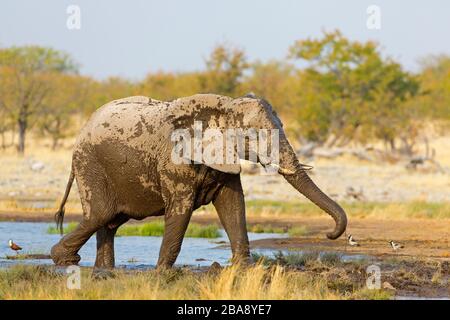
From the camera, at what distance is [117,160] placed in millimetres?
13422

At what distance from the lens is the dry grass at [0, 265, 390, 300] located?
1039 centimetres

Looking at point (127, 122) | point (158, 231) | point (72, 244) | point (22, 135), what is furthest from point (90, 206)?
point (22, 135)

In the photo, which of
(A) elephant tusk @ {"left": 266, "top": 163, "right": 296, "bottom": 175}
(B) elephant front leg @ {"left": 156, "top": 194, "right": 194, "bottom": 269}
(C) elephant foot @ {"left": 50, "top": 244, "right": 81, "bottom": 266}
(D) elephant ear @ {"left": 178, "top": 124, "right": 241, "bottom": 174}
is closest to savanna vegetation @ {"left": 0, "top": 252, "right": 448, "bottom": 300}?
(B) elephant front leg @ {"left": 156, "top": 194, "right": 194, "bottom": 269}

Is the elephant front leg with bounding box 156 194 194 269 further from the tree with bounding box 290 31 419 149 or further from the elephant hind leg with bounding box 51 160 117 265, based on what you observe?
the tree with bounding box 290 31 419 149

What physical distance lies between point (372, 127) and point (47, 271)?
125ft

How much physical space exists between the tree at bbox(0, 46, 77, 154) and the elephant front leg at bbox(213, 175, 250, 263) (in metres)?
33.2

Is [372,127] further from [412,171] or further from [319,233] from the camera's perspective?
[319,233]

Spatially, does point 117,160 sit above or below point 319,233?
above

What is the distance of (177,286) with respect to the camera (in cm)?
1112

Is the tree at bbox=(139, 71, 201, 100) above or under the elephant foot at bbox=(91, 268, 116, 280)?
above

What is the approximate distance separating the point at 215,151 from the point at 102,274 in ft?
6.52

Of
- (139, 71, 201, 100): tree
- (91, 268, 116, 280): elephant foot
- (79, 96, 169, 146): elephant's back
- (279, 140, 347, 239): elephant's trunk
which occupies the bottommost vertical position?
(91, 268, 116, 280): elephant foot

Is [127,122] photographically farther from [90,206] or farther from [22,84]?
[22,84]
